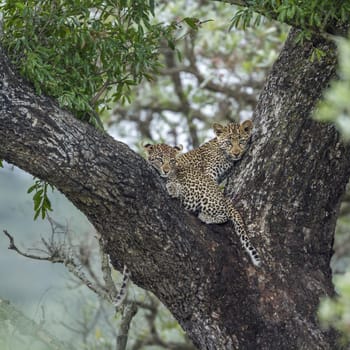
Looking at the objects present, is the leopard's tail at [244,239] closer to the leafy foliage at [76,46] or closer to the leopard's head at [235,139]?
the leopard's head at [235,139]

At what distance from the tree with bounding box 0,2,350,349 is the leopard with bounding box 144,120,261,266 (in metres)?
0.09

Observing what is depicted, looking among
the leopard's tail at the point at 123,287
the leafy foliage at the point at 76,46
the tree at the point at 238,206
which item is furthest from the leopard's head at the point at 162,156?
the leopard's tail at the point at 123,287

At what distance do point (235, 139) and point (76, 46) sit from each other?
1442 mm

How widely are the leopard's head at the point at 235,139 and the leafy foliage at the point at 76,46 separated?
853 mm

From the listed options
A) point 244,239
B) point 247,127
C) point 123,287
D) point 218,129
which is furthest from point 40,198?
point 218,129

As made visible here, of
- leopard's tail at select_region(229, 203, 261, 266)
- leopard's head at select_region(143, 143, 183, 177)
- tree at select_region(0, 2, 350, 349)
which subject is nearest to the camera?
tree at select_region(0, 2, 350, 349)

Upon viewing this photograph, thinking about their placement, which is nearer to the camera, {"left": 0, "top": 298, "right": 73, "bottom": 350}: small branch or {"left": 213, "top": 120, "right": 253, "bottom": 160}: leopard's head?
{"left": 0, "top": 298, "right": 73, "bottom": 350}: small branch

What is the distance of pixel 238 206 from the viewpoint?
560cm

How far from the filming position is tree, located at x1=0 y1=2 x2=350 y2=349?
4.67 meters

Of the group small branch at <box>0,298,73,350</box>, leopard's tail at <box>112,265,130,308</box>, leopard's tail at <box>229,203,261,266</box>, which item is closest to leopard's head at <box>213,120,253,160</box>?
leopard's tail at <box>229,203,261,266</box>

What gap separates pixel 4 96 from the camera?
4562 mm

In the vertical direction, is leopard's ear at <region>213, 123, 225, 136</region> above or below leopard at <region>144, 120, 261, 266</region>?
above

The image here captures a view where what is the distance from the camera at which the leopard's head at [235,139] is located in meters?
5.97

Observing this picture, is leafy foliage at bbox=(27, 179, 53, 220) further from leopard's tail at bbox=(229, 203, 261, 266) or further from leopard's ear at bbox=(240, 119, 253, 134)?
leopard's ear at bbox=(240, 119, 253, 134)
